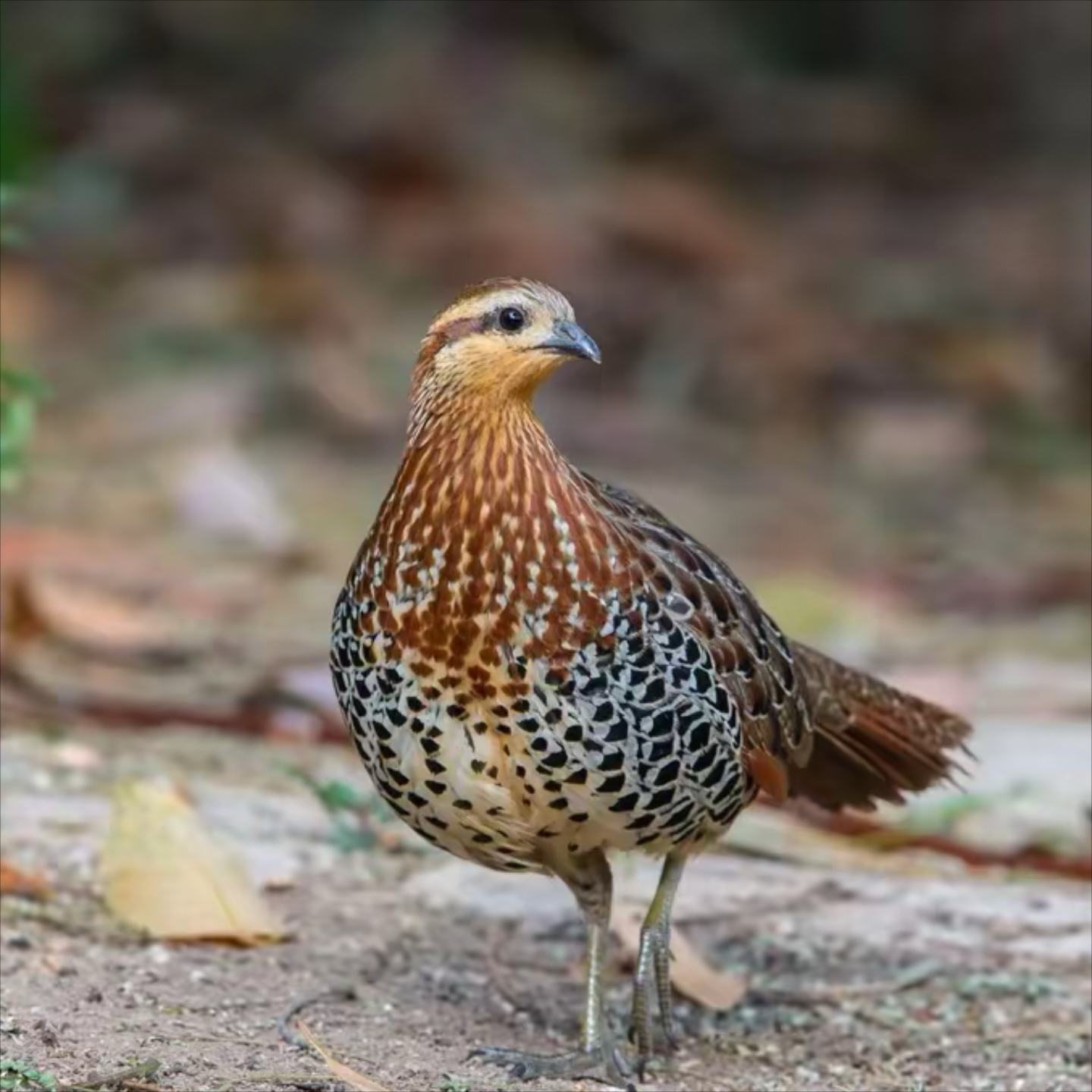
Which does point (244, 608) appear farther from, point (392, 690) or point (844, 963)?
point (392, 690)

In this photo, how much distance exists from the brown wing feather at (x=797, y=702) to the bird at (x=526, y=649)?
0.04 ft

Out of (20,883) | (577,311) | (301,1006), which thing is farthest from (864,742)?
(577,311)

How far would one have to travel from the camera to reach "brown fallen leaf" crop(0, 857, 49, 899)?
5.01 meters

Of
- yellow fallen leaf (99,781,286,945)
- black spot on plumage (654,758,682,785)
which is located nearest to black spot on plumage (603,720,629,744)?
black spot on plumage (654,758,682,785)

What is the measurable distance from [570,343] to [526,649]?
21.1 inches

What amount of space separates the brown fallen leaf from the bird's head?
4.83 feet

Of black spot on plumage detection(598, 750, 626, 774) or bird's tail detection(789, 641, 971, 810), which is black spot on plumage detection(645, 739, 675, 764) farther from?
bird's tail detection(789, 641, 971, 810)

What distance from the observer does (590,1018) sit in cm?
453

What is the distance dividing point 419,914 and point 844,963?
3.06 feet

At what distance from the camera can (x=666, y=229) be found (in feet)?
39.1

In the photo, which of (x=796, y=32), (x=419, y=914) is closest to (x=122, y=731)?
(x=419, y=914)

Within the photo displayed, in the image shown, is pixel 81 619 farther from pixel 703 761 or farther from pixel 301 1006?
pixel 703 761

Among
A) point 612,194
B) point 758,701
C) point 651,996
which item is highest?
point 612,194

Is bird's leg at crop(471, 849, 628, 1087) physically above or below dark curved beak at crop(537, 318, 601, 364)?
below
